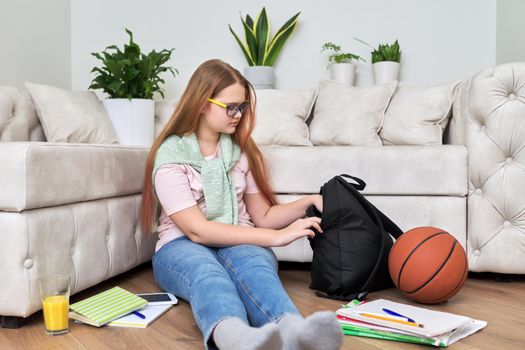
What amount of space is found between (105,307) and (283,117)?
1410 mm

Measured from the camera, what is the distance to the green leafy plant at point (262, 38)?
127 inches

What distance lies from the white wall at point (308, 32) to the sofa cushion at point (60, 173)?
1.56 meters

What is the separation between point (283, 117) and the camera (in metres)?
2.67

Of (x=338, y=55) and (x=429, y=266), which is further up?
(x=338, y=55)

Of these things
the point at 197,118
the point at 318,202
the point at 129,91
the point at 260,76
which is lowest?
the point at 318,202

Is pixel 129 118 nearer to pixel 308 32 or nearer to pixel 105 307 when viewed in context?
pixel 105 307

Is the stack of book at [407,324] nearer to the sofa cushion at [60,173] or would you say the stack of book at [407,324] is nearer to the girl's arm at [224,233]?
the girl's arm at [224,233]

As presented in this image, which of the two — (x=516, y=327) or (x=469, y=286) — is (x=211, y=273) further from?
(x=469, y=286)

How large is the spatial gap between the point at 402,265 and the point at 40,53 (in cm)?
242

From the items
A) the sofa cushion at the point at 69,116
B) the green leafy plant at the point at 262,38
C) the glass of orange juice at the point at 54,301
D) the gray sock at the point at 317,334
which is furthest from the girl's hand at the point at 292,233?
the green leafy plant at the point at 262,38

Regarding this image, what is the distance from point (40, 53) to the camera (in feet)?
9.93

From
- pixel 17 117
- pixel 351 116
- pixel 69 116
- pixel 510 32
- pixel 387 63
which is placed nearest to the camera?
pixel 17 117

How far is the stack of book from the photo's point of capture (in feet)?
4.52

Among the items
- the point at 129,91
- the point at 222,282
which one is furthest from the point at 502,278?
the point at 129,91
